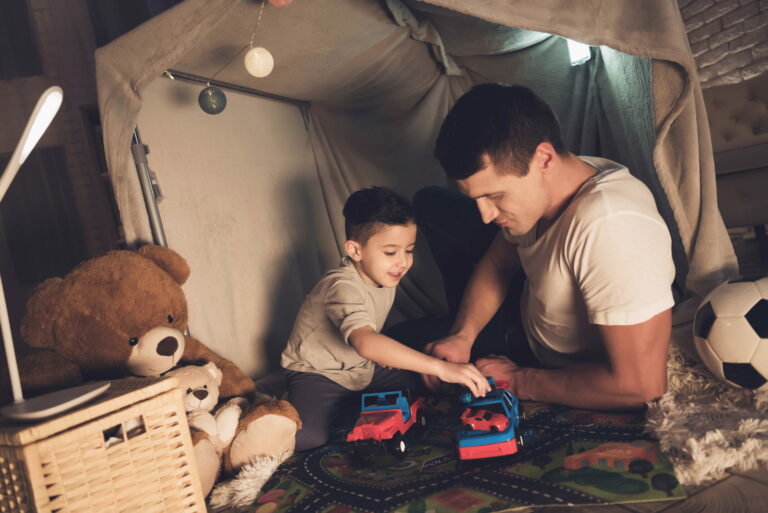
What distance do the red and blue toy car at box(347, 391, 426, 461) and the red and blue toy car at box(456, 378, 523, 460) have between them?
168 millimetres

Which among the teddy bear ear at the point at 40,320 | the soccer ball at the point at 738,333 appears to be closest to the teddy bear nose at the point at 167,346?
the teddy bear ear at the point at 40,320

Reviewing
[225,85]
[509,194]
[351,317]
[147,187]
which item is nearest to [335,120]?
[225,85]

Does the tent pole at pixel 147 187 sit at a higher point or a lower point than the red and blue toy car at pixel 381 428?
higher

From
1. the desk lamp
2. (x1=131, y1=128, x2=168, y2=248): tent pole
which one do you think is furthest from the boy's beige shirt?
the desk lamp

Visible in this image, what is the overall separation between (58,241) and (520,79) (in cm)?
258

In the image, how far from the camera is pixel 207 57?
1860 mm

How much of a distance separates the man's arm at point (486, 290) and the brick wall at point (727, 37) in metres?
3.22

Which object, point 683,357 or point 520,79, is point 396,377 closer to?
point 683,357

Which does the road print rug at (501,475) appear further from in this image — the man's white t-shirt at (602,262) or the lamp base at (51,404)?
the lamp base at (51,404)

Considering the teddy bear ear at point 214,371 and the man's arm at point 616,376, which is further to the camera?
the teddy bear ear at point 214,371

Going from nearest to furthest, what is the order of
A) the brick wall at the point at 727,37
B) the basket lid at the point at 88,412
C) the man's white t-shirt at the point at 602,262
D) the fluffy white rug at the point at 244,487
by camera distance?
the basket lid at the point at 88,412, the man's white t-shirt at the point at 602,262, the fluffy white rug at the point at 244,487, the brick wall at the point at 727,37

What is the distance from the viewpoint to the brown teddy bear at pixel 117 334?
4.49ft

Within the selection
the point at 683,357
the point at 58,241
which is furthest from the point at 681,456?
the point at 58,241

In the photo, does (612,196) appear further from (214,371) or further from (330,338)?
(214,371)
